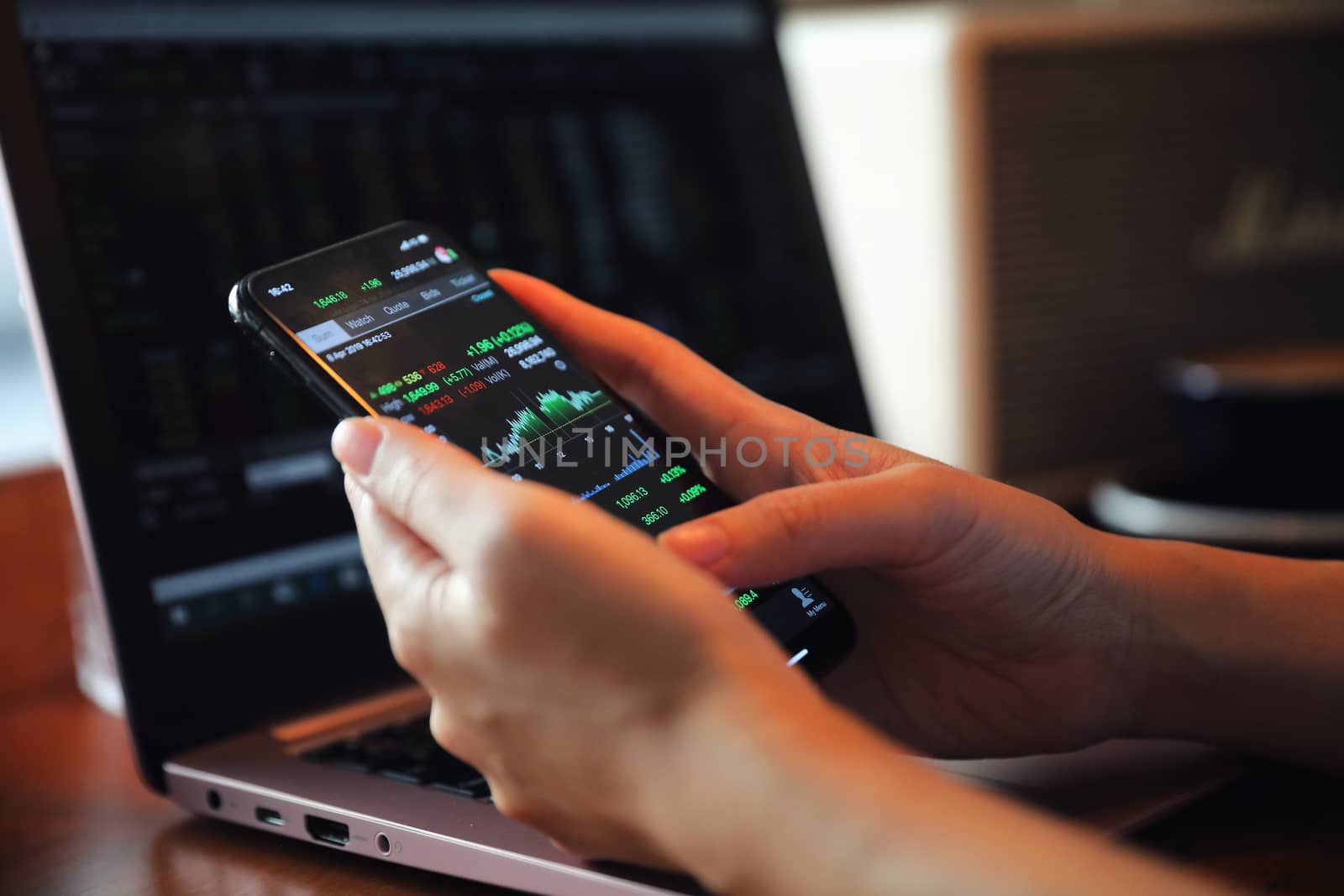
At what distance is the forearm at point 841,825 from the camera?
273mm

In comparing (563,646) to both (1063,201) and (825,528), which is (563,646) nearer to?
(825,528)

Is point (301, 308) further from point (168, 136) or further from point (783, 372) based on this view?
point (783, 372)

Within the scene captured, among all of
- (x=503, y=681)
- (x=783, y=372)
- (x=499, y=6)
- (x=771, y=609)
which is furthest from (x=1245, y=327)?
(x=503, y=681)

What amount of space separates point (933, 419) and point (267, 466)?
0.71 m

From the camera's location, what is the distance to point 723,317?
0.77m

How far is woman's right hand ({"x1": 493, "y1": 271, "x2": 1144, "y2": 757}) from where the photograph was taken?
1.28 feet

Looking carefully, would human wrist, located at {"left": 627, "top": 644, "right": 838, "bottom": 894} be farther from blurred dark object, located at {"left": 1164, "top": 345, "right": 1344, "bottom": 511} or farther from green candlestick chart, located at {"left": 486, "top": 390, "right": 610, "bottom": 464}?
blurred dark object, located at {"left": 1164, "top": 345, "right": 1344, "bottom": 511}

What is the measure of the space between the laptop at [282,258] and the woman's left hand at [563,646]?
5cm

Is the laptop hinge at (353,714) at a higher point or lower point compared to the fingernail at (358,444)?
lower

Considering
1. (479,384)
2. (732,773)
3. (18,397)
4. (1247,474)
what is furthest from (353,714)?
(1247,474)

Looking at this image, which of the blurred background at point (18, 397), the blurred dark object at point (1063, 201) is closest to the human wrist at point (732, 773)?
the blurred background at point (18, 397)

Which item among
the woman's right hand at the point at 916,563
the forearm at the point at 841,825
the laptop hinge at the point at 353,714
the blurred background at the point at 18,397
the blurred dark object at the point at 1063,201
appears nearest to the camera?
the forearm at the point at 841,825

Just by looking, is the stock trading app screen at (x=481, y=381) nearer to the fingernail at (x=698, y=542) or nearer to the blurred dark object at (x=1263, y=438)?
the fingernail at (x=698, y=542)

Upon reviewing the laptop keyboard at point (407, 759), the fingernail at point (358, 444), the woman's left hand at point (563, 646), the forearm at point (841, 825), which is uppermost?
the fingernail at point (358, 444)
